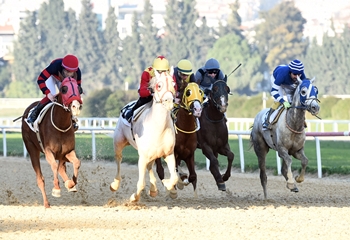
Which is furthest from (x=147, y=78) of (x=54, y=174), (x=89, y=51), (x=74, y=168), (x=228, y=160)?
(x=89, y=51)

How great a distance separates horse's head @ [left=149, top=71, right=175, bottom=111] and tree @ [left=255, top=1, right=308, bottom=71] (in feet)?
231

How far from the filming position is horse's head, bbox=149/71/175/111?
939cm

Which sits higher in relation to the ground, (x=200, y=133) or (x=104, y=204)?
(x=200, y=133)

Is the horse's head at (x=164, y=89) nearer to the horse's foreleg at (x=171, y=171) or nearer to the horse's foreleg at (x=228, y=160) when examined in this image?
the horse's foreleg at (x=171, y=171)

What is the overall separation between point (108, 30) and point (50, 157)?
218 feet

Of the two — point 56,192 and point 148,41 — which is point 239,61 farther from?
point 56,192

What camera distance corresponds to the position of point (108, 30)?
250 ft

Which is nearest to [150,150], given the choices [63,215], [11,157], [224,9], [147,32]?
[63,215]

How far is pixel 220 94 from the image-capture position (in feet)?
36.9

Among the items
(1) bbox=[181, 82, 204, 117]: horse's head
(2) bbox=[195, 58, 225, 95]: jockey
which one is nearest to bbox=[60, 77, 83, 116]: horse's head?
(1) bbox=[181, 82, 204, 117]: horse's head

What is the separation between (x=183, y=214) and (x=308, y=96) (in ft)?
8.11

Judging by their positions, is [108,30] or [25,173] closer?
[25,173]

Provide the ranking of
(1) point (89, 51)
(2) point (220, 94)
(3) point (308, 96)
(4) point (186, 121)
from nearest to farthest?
(4) point (186, 121) → (3) point (308, 96) → (2) point (220, 94) → (1) point (89, 51)

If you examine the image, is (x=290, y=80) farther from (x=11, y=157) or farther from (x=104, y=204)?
(x=11, y=157)
